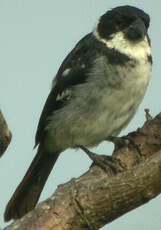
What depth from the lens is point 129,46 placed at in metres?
4.73

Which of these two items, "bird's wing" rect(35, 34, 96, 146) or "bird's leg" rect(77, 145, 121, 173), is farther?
"bird's wing" rect(35, 34, 96, 146)

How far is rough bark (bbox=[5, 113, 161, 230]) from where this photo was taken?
2955 mm


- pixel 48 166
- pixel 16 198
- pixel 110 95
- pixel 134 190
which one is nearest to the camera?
pixel 134 190

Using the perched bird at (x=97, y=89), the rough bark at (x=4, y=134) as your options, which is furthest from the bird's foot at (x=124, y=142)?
the rough bark at (x=4, y=134)

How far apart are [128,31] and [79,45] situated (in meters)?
0.63

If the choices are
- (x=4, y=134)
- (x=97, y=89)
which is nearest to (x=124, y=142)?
(x=97, y=89)

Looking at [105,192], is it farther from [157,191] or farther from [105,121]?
[105,121]

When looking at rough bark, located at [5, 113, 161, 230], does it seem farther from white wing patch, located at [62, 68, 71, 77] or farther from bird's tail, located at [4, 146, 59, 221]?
white wing patch, located at [62, 68, 71, 77]

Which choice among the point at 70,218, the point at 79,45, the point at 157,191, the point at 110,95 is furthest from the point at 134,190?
the point at 79,45

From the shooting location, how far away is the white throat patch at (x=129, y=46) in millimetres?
4688

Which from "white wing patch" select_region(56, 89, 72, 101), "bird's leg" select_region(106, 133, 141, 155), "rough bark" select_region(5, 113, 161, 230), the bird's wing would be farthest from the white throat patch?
"rough bark" select_region(5, 113, 161, 230)

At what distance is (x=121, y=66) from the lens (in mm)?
4578

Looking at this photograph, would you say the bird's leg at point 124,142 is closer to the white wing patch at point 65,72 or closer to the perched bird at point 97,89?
the perched bird at point 97,89

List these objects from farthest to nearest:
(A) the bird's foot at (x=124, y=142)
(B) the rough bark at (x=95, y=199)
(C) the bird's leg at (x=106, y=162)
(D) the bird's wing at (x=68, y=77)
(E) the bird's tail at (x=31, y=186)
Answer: (D) the bird's wing at (x=68, y=77)
(E) the bird's tail at (x=31, y=186)
(A) the bird's foot at (x=124, y=142)
(C) the bird's leg at (x=106, y=162)
(B) the rough bark at (x=95, y=199)
